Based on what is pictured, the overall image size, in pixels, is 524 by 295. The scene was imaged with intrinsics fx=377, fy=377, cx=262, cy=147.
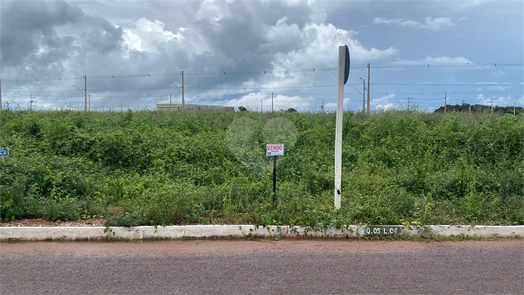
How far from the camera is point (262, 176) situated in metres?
9.23

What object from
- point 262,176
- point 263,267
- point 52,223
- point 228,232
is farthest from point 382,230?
point 52,223

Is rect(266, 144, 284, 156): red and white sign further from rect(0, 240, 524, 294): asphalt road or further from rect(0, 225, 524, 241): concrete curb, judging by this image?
rect(0, 240, 524, 294): asphalt road

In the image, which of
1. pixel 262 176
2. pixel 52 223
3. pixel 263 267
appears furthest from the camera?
pixel 262 176

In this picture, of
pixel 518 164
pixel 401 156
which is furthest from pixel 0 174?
pixel 518 164

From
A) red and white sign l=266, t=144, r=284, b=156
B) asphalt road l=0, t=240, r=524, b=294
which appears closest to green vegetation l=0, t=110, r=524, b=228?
asphalt road l=0, t=240, r=524, b=294

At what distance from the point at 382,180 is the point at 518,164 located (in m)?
4.51

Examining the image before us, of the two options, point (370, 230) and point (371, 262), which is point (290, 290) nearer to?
point (371, 262)

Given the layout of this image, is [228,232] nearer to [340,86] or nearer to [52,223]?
[52,223]

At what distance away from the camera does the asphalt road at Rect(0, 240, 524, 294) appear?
13.7 feet

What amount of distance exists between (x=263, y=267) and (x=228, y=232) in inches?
52.0

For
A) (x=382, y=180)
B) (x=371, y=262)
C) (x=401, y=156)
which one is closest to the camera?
(x=371, y=262)

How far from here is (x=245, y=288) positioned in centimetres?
415

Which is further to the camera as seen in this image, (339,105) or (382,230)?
(339,105)

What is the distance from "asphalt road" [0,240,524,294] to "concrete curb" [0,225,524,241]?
18 centimetres
